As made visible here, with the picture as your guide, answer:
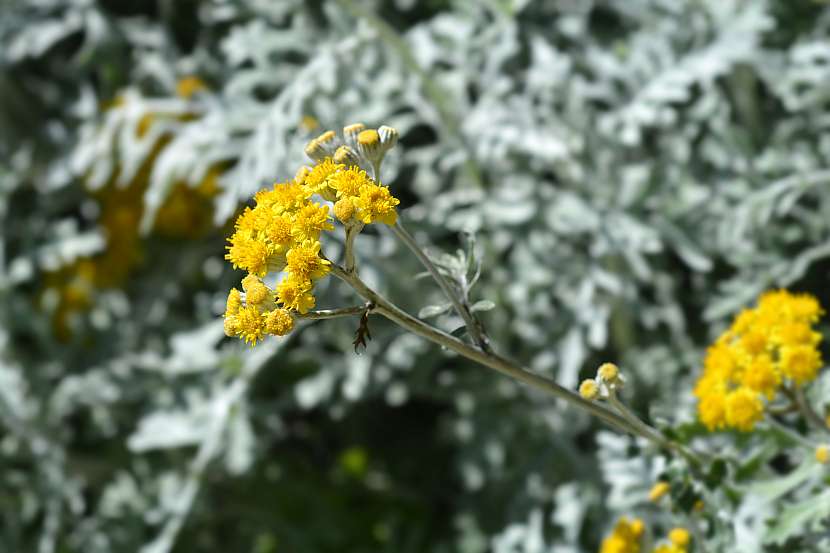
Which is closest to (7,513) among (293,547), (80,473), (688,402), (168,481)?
(80,473)

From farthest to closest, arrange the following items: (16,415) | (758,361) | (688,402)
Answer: (16,415) < (688,402) < (758,361)

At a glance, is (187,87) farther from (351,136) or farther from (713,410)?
(713,410)

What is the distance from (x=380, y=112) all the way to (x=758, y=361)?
4.94ft

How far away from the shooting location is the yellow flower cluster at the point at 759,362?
184 centimetres

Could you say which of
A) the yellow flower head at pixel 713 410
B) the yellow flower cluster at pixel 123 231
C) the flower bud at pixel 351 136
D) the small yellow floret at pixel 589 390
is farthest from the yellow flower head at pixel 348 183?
the yellow flower cluster at pixel 123 231

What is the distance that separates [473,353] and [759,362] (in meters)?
0.61

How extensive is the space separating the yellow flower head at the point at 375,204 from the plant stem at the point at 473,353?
87 mm

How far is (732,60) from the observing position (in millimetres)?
2988

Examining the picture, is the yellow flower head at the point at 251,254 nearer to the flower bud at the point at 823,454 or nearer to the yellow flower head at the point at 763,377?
the yellow flower head at the point at 763,377

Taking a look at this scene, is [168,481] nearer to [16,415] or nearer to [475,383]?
[16,415]

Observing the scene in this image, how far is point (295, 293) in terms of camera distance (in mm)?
1466

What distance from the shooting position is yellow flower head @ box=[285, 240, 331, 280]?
4.83ft

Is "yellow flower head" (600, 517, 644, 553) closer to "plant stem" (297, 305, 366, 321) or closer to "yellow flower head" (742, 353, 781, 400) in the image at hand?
"yellow flower head" (742, 353, 781, 400)

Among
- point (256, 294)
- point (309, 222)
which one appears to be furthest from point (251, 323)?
point (309, 222)
